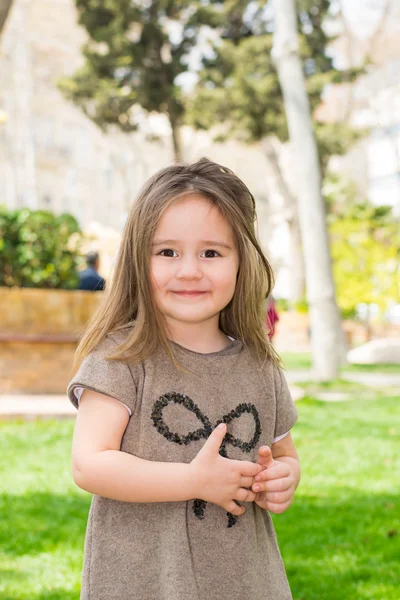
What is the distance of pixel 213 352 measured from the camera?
73.3 inches

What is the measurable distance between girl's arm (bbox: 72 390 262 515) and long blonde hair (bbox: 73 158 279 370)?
0.50 ft

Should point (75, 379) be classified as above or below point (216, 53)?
below

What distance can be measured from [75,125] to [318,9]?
2384 cm

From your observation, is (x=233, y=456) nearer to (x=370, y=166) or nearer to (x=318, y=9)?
(x=318, y=9)

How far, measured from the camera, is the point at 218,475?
5.23 feet

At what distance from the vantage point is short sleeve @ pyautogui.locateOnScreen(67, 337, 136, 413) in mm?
1673

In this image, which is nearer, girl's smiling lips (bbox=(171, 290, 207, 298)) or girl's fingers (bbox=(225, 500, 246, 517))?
girl's fingers (bbox=(225, 500, 246, 517))

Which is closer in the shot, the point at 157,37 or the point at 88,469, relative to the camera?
the point at 88,469


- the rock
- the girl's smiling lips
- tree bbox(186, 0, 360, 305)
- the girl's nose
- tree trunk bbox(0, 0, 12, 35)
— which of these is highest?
tree bbox(186, 0, 360, 305)

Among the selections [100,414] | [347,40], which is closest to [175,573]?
[100,414]

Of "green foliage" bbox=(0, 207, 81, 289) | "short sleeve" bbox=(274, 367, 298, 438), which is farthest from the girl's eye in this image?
"green foliage" bbox=(0, 207, 81, 289)

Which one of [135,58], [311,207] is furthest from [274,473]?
[135,58]

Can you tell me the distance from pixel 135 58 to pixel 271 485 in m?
18.1

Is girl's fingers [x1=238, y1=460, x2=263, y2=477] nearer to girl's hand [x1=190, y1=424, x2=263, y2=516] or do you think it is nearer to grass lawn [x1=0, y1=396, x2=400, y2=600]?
girl's hand [x1=190, y1=424, x2=263, y2=516]
